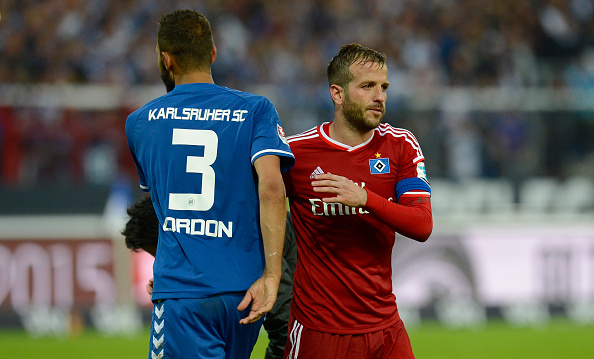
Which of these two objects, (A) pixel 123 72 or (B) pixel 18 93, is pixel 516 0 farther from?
(B) pixel 18 93

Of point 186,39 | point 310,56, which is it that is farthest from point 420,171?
point 310,56

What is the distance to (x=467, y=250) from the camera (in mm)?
10641

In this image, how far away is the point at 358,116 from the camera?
4086mm

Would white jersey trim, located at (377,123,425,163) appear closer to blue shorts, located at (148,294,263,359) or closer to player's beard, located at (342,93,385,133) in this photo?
player's beard, located at (342,93,385,133)

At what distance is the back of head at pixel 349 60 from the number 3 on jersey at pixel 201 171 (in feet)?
3.16

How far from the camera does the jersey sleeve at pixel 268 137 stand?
3469 millimetres

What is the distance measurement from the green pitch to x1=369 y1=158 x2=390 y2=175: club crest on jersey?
5.14m

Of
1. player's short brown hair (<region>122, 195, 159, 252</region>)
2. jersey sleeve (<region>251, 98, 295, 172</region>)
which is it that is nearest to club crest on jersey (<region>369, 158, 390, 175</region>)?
jersey sleeve (<region>251, 98, 295, 172</region>)

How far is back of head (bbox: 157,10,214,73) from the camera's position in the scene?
11.8 ft

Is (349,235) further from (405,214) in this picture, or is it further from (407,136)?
(407,136)

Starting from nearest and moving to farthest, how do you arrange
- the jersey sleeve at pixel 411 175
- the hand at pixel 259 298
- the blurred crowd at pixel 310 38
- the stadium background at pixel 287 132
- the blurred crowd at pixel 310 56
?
the hand at pixel 259 298 → the jersey sleeve at pixel 411 175 → the stadium background at pixel 287 132 → the blurred crowd at pixel 310 56 → the blurred crowd at pixel 310 38

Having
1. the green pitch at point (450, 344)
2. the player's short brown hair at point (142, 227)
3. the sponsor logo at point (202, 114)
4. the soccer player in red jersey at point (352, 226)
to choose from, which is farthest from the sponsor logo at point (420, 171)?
the green pitch at point (450, 344)

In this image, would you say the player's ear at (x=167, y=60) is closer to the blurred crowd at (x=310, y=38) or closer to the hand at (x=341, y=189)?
the hand at (x=341, y=189)

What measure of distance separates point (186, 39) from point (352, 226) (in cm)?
126
